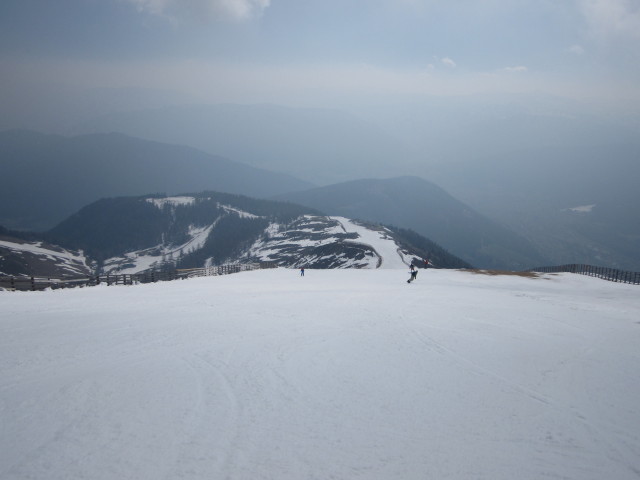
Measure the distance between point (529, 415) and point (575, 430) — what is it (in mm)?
714

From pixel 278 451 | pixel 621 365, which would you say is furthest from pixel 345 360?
pixel 621 365

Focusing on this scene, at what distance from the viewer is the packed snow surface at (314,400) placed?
536cm

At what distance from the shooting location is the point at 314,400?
7.27m

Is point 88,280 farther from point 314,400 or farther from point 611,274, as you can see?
point 611,274

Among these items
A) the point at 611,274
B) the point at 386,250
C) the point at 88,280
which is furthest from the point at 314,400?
the point at 386,250

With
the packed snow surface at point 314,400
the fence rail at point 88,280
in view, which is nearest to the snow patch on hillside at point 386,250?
the fence rail at point 88,280

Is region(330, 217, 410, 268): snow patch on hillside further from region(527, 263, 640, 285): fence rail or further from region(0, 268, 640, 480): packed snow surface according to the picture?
region(0, 268, 640, 480): packed snow surface

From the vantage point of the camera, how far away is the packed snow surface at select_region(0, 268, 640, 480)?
5.36 meters

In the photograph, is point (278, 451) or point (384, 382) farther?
point (384, 382)

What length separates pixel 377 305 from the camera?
18781 millimetres

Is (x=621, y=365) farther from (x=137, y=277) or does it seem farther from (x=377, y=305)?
(x=137, y=277)

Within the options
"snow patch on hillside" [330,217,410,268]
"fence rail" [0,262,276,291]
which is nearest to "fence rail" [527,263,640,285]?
"fence rail" [0,262,276,291]

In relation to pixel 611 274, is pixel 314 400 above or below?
below

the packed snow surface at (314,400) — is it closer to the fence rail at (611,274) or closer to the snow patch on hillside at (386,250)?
the fence rail at (611,274)
